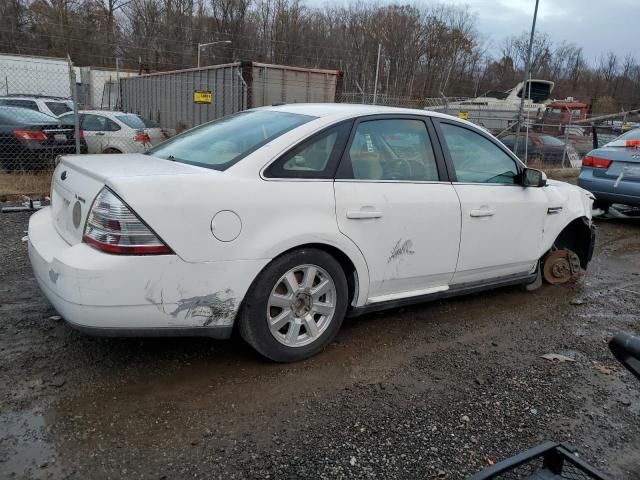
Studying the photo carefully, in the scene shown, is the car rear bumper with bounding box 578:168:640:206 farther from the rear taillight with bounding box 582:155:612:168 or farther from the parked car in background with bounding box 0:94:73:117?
the parked car in background with bounding box 0:94:73:117

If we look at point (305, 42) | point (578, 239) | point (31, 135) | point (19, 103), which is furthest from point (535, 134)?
point (305, 42)

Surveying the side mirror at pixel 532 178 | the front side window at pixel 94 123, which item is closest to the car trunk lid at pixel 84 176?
the side mirror at pixel 532 178

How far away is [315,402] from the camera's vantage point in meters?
2.89

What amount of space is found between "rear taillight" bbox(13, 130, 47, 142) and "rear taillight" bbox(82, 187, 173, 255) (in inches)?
308

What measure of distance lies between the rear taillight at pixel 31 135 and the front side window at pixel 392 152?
25.8 ft

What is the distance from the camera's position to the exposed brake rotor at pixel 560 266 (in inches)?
196

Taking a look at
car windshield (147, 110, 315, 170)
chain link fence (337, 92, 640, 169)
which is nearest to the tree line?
chain link fence (337, 92, 640, 169)

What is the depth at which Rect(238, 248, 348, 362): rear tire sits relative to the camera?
3.00 metres

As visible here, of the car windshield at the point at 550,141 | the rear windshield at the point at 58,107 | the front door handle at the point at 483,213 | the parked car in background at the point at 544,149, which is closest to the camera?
the front door handle at the point at 483,213

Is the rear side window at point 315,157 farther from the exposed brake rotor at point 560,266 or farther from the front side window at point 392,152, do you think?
the exposed brake rotor at point 560,266

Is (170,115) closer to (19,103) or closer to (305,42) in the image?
(19,103)

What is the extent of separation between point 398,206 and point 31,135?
8.22 metres

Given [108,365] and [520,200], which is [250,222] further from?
[520,200]

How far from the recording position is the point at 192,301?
2787 mm
